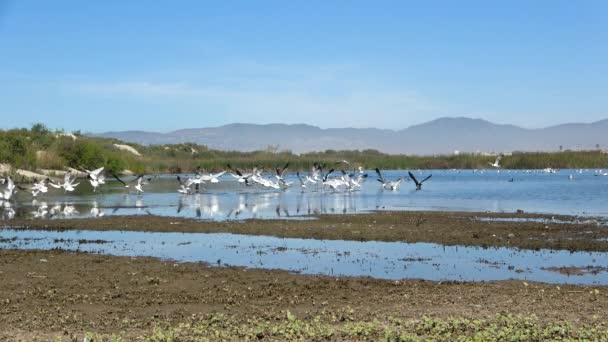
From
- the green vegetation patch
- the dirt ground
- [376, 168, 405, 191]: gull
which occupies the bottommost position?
the dirt ground

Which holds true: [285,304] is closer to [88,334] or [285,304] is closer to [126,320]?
[126,320]

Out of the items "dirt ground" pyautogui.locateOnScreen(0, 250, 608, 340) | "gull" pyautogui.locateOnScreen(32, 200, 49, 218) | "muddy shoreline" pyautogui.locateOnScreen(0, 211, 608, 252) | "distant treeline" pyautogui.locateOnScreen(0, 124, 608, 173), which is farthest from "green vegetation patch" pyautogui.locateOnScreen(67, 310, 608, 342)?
"distant treeline" pyautogui.locateOnScreen(0, 124, 608, 173)

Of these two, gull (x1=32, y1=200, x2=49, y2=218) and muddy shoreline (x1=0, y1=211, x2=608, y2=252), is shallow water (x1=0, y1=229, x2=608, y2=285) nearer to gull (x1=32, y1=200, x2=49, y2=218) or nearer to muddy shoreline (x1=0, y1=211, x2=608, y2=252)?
muddy shoreline (x1=0, y1=211, x2=608, y2=252)

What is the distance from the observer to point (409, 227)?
23.3 meters

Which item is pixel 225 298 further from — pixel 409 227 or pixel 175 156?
pixel 175 156

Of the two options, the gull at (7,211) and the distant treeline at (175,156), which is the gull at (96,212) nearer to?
the gull at (7,211)

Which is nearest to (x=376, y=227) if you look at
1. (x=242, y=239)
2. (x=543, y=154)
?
(x=242, y=239)

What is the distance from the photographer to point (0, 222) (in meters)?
26.8

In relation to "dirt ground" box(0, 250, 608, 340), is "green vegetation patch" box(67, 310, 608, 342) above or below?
above

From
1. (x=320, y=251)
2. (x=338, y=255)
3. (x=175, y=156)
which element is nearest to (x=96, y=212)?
(x=320, y=251)

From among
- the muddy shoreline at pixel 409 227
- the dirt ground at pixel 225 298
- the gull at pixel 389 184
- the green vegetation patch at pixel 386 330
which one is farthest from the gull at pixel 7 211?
the gull at pixel 389 184

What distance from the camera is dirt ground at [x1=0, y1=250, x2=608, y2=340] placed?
10.4 metres

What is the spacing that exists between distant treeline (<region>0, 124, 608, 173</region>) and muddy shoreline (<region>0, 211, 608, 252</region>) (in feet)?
146

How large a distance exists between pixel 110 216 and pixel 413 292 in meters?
19.4
